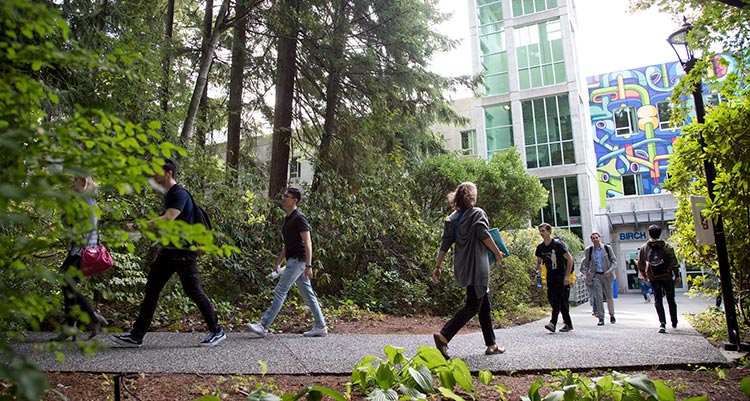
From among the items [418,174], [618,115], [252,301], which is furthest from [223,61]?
[618,115]

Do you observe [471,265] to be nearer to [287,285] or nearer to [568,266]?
[287,285]

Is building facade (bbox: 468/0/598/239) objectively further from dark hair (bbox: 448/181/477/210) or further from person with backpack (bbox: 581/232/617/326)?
dark hair (bbox: 448/181/477/210)

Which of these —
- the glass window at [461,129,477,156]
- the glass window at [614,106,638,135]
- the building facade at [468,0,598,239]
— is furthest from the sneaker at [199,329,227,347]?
the glass window at [614,106,638,135]

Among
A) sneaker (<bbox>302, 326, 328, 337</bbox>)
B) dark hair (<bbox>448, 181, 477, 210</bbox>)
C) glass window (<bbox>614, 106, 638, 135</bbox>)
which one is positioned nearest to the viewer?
dark hair (<bbox>448, 181, 477, 210</bbox>)

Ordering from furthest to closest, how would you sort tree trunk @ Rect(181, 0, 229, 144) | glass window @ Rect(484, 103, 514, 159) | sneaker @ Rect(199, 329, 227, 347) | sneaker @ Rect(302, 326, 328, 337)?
glass window @ Rect(484, 103, 514, 159), tree trunk @ Rect(181, 0, 229, 144), sneaker @ Rect(302, 326, 328, 337), sneaker @ Rect(199, 329, 227, 347)

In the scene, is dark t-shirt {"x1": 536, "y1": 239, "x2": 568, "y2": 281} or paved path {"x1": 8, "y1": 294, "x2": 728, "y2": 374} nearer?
paved path {"x1": 8, "y1": 294, "x2": 728, "y2": 374}

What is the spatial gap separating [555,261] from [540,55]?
24670 mm

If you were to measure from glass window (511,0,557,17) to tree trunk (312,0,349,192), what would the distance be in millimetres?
21665

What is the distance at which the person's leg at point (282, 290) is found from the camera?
607cm

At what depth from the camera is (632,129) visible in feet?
111

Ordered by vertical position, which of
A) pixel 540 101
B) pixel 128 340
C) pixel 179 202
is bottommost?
pixel 128 340

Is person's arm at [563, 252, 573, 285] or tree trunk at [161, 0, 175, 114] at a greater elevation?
tree trunk at [161, 0, 175, 114]

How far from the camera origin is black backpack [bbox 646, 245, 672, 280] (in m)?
7.91

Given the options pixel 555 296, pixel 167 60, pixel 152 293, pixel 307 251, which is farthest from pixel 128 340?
pixel 555 296
